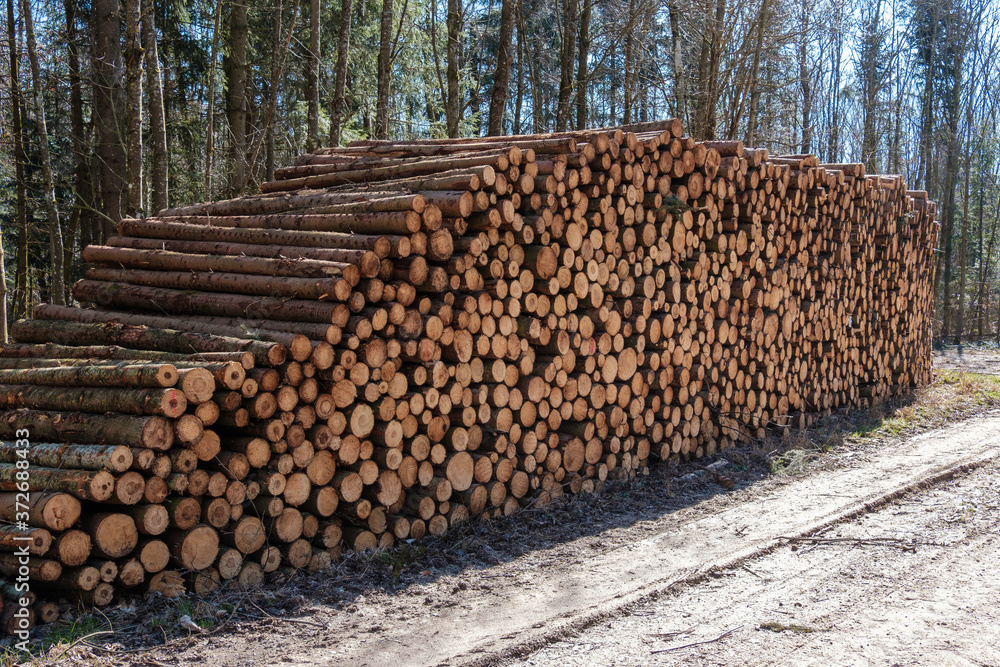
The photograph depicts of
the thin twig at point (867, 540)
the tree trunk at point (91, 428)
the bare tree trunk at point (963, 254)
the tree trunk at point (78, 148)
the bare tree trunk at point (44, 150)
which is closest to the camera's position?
the tree trunk at point (91, 428)

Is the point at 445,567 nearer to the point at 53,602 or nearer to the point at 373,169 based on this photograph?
the point at 53,602

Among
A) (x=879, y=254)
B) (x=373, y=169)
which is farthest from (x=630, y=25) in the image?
(x=373, y=169)

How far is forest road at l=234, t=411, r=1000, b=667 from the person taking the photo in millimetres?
3861

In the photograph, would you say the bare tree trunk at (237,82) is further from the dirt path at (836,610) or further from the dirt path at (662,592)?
the dirt path at (836,610)

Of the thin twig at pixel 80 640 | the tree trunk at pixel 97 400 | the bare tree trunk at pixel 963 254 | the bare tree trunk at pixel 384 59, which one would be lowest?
the thin twig at pixel 80 640

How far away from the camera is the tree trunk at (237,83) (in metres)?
13.9

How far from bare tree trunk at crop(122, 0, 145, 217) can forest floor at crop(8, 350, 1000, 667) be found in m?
5.52

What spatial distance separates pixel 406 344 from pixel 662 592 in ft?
7.67

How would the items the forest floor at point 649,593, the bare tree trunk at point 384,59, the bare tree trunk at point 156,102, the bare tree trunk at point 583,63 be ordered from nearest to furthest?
the forest floor at point 649,593 < the bare tree trunk at point 156,102 < the bare tree trunk at point 384,59 < the bare tree trunk at point 583,63

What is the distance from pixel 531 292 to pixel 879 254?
7.49m

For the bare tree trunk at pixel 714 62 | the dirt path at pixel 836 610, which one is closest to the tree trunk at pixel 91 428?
Answer: the dirt path at pixel 836 610

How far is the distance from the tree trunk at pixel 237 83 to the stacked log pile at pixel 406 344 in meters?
6.39

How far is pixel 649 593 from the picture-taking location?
4598mm

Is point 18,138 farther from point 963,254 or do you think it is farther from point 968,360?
point 963,254
